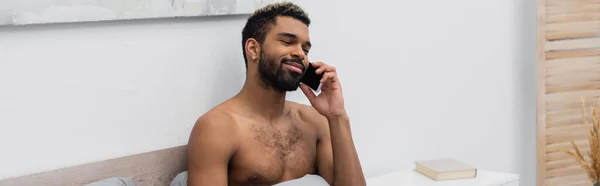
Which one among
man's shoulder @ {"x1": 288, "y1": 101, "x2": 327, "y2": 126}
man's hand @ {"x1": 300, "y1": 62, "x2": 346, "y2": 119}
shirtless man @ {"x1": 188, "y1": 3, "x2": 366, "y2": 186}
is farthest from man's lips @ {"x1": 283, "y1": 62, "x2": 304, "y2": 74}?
man's shoulder @ {"x1": 288, "y1": 101, "x2": 327, "y2": 126}

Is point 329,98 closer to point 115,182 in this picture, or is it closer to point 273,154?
point 273,154

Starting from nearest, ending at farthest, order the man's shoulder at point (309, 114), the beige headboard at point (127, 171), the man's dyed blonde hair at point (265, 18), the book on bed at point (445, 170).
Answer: the beige headboard at point (127, 171)
the man's dyed blonde hair at point (265, 18)
the man's shoulder at point (309, 114)
the book on bed at point (445, 170)

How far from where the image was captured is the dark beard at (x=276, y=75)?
1.97 m

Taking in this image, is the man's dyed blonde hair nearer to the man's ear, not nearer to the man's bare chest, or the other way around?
the man's ear

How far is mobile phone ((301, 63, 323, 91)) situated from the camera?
2.08 meters

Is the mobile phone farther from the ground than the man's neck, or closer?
farther from the ground

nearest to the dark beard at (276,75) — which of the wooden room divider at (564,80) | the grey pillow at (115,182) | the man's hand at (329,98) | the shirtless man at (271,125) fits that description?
the shirtless man at (271,125)

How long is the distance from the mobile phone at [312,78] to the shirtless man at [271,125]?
0.7 inches

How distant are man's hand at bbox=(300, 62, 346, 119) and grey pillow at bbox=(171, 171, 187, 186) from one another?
41cm

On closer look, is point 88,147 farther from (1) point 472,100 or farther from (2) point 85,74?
(1) point 472,100

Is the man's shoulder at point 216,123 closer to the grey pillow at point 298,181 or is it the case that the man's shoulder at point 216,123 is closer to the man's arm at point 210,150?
the man's arm at point 210,150

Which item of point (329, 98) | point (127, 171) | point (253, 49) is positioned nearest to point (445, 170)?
point (329, 98)

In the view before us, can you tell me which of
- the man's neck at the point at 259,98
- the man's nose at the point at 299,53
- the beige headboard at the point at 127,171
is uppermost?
the man's nose at the point at 299,53

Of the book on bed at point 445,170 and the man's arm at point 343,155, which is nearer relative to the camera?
the man's arm at point 343,155
